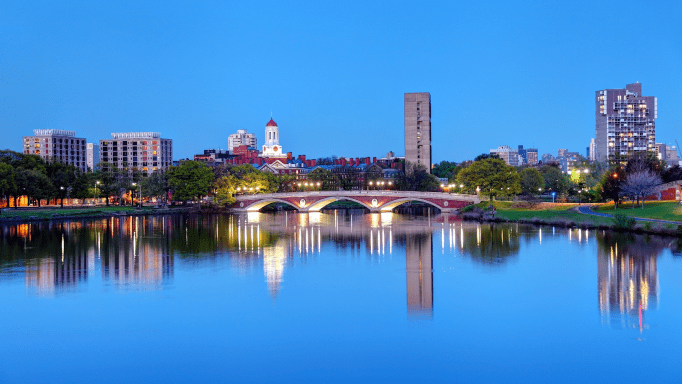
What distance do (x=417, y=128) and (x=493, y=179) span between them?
5899 centimetres

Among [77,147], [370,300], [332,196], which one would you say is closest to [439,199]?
[332,196]

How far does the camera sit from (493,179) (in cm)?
7188

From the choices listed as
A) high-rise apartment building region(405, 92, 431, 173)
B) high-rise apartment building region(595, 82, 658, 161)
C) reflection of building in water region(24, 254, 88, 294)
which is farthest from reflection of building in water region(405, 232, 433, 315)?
high-rise apartment building region(595, 82, 658, 161)

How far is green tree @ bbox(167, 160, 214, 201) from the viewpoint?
270 feet

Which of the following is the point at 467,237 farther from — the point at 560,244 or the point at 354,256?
the point at 354,256

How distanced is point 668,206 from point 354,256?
30.8 meters

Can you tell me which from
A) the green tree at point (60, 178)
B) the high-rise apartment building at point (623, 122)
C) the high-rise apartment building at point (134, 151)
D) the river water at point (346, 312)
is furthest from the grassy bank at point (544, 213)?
the high-rise apartment building at point (623, 122)

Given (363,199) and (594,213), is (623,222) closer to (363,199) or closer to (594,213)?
(594,213)

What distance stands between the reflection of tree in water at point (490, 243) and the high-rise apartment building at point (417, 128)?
7492cm

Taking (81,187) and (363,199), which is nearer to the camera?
(363,199)

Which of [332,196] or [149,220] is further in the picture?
[332,196]

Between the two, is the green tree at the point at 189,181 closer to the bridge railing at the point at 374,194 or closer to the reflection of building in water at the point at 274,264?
the bridge railing at the point at 374,194

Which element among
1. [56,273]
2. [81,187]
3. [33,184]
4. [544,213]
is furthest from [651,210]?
[81,187]

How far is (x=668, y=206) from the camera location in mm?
53750
